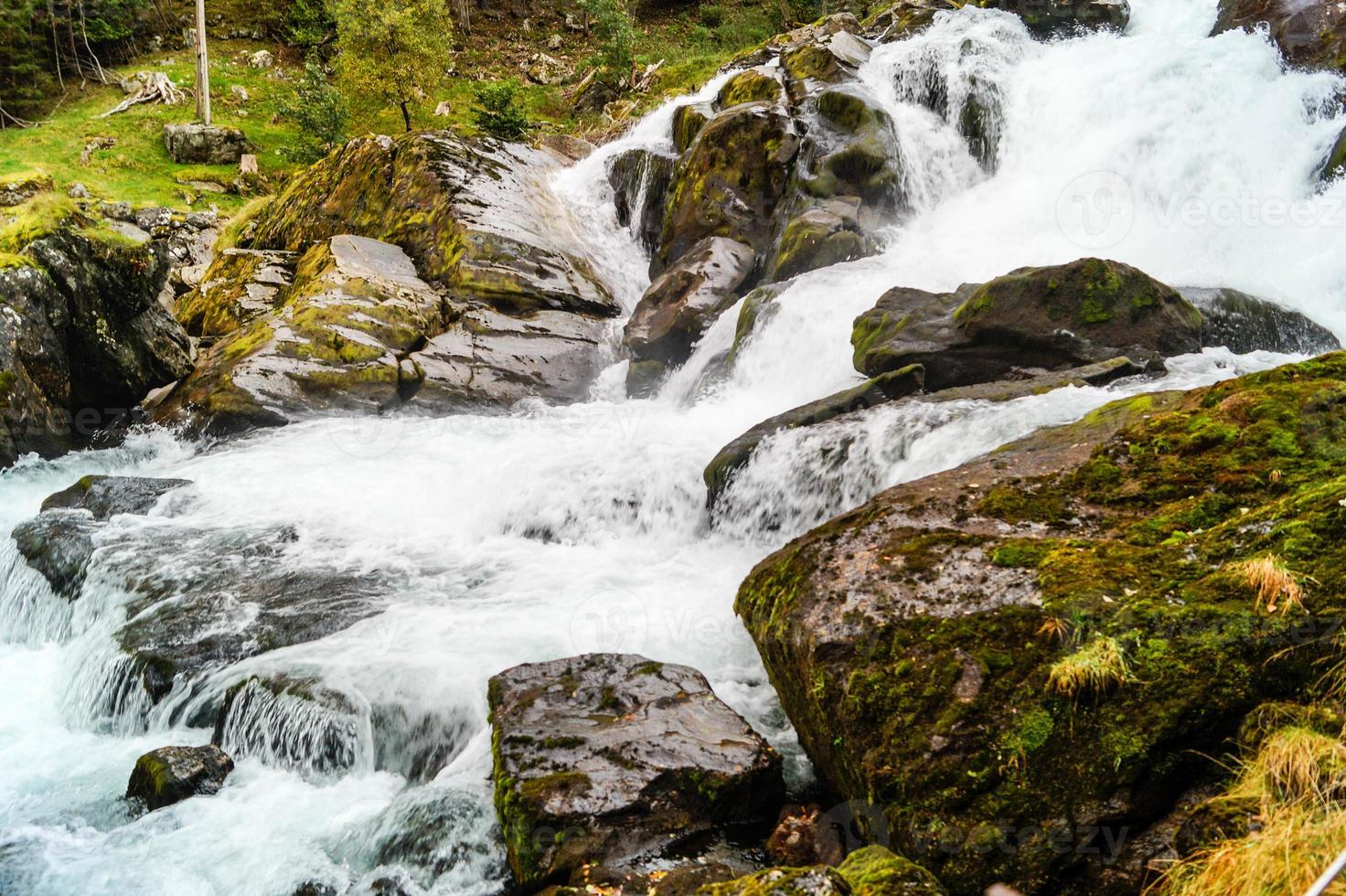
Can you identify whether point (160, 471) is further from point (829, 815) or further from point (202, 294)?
point (829, 815)

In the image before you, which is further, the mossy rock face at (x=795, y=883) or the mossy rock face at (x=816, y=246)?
the mossy rock face at (x=816, y=246)

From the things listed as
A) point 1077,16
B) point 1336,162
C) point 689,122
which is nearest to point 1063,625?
point 1336,162

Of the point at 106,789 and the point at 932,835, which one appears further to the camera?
the point at 106,789

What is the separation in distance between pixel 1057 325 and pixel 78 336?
15.0 metres

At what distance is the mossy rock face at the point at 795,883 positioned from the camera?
3045 mm

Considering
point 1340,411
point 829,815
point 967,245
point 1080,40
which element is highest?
point 1080,40

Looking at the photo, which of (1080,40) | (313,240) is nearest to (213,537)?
(313,240)

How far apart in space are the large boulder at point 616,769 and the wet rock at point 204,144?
1326 inches

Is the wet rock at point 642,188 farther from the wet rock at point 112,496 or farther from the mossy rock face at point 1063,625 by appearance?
the mossy rock face at point 1063,625

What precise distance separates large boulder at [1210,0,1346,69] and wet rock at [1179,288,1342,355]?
7363mm

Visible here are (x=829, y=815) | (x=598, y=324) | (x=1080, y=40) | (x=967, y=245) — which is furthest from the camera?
(x=1080, y=40)

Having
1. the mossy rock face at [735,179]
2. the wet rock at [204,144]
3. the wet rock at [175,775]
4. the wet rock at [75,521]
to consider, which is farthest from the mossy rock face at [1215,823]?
the wet rock at [204,144]

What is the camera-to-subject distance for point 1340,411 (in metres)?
4.84

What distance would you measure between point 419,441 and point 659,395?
438 cm
